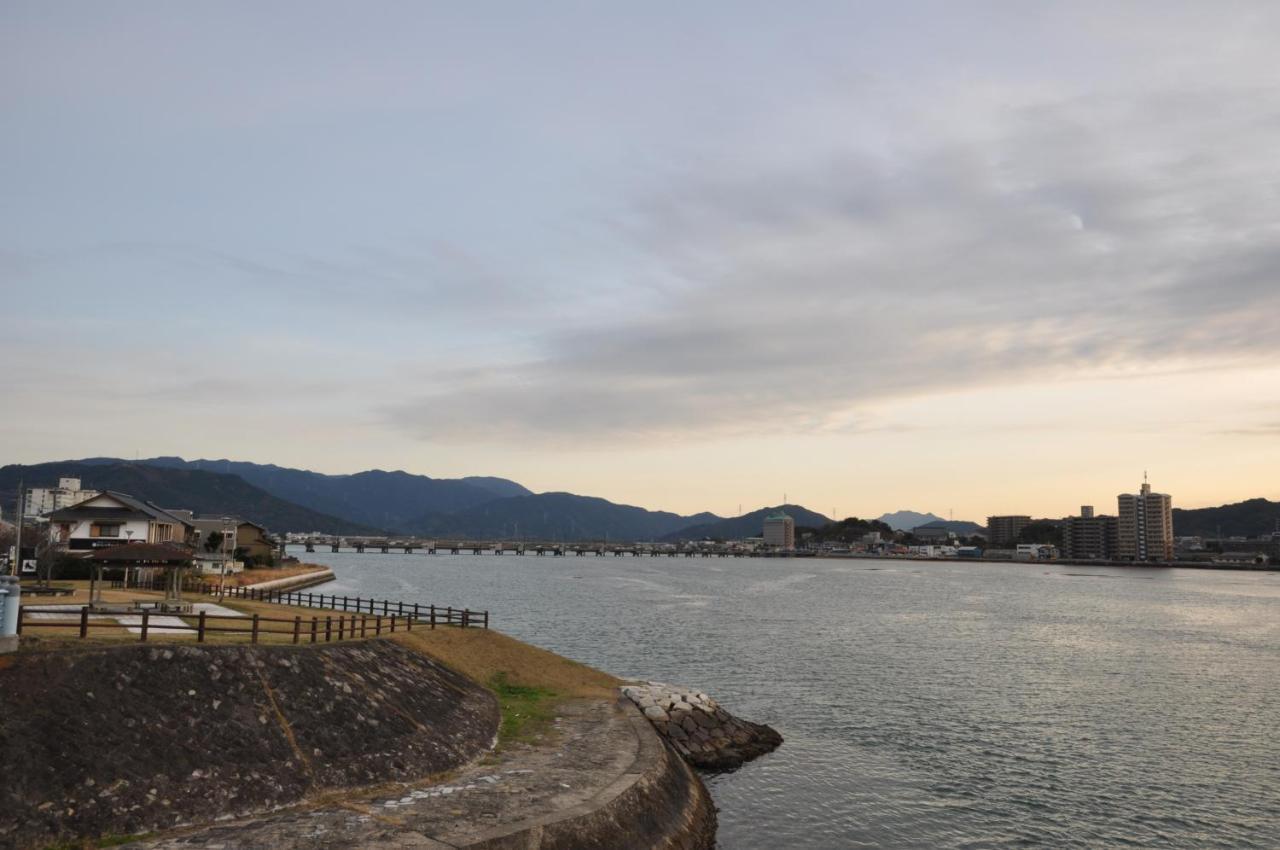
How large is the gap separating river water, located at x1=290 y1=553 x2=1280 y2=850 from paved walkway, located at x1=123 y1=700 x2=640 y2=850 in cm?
663

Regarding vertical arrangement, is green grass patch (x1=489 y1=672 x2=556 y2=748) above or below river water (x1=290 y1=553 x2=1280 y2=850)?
above

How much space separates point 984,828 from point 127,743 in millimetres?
30456

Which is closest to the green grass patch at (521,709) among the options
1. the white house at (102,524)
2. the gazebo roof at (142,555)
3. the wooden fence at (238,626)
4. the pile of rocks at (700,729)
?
the pile of rocks at (700,729)

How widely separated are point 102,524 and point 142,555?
5444cm

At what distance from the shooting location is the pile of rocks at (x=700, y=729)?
1535 inches

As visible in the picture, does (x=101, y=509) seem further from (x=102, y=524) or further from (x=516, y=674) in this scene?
(x=516, y=674)

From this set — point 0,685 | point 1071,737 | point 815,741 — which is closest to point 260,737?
point 0,685

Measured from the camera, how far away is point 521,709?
123ft

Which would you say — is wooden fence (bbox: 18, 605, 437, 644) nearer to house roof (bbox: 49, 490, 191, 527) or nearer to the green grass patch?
the green grass patch

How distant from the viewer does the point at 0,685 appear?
851 inches

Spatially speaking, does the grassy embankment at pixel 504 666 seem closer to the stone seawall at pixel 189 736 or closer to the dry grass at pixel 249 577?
the stone seawall at pixel 189 736

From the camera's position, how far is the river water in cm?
3288

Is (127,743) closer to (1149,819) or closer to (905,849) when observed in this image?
(905,849)

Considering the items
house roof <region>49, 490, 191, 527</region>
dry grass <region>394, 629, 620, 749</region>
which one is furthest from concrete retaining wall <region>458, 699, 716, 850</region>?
house roof <region>49, 490, 191, 527</region>
